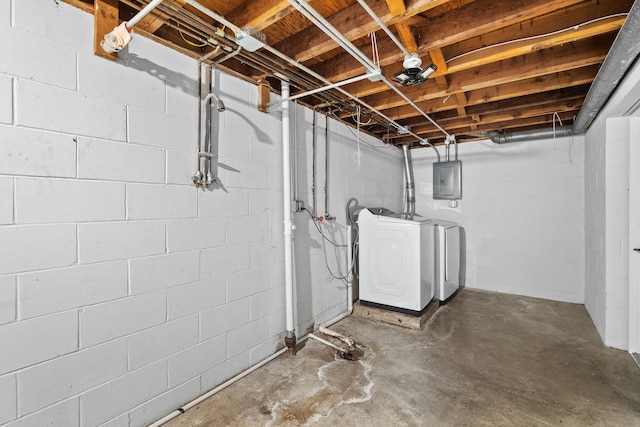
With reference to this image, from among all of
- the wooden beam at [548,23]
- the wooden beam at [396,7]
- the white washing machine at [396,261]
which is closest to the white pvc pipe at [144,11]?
the wooden beam at [396,7]

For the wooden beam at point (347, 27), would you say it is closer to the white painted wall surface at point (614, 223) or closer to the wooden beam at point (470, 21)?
the wooden beam at point (470, 21)

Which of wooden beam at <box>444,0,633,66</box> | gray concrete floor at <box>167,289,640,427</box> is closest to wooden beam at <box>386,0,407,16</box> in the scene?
wooden beam at <box>444,0,633,66</box>

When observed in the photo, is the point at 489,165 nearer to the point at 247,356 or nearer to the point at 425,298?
the point at 425,298

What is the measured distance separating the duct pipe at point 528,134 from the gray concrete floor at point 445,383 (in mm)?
2196

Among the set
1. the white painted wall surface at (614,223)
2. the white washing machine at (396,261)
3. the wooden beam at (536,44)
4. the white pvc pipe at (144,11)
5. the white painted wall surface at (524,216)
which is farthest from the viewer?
the white painted wall surface at (524,216)

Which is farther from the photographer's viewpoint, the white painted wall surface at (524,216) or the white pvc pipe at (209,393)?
the white painted wall surface at (524,216)

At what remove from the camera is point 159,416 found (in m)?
1.67

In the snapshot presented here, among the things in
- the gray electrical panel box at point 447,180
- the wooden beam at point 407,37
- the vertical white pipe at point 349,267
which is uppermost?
the wooden beam at point 407,37

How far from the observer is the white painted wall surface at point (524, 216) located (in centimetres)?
362

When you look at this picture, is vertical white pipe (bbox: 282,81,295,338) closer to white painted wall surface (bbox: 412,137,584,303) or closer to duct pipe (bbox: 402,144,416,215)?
duct pipe (bbox: 402,144,416,215)

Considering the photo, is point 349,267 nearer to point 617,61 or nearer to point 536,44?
point 536,44

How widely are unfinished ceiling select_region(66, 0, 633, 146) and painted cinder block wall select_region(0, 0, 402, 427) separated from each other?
0.20m

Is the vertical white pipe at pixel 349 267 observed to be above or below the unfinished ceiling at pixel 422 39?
below

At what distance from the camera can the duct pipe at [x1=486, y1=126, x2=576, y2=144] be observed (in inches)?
137
